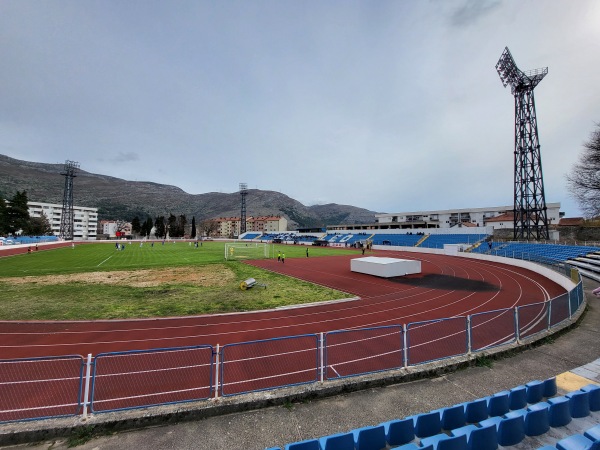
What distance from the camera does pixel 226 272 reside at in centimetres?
2933

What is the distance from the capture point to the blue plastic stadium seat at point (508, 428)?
386 cm

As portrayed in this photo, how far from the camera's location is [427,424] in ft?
13.5

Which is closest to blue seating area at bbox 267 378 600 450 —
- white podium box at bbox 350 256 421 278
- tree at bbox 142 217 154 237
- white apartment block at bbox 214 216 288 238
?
white podium box at bbox 350 256 421 278

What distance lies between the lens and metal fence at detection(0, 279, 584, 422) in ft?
20.8

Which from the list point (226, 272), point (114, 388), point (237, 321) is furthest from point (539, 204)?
point (114, 388)

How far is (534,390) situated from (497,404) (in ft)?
3.95

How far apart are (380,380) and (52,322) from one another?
1460 cm

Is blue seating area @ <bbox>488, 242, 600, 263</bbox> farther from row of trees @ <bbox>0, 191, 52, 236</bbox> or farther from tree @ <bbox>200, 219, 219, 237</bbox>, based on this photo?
tree @ <bbox>200, 219, 219, 237</bbox>

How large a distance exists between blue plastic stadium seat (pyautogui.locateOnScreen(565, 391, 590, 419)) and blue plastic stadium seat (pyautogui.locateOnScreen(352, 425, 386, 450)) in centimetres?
347

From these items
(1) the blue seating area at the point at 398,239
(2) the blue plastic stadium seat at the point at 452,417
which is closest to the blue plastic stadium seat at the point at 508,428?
(2) the blue plastic stadium seat at the point at 452,417

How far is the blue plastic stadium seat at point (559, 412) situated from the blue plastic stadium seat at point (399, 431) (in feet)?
7.90

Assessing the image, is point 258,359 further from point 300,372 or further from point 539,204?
point 539,204

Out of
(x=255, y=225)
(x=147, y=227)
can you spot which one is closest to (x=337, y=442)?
(x=147, y=227)

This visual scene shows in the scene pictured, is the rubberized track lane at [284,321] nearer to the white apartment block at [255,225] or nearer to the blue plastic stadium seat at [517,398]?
the blue plastic stadium seat at [517,398]
